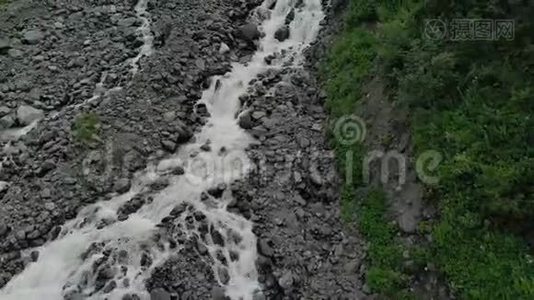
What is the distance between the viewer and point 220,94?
15.9 metres

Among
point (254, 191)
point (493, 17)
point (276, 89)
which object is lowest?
point (254, 191)

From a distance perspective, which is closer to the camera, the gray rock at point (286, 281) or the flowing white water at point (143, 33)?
the gray rock at point (286, 281)

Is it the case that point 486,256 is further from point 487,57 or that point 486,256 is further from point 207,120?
point 207,120

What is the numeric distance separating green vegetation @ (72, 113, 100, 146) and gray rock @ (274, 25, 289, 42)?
20.9 ft

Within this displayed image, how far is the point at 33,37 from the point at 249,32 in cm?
717

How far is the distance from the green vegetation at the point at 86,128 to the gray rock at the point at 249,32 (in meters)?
5.49

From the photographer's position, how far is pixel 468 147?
10.4 meters

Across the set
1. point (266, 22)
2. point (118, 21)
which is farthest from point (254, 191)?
point (118, 21)

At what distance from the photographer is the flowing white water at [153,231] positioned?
1109 cm

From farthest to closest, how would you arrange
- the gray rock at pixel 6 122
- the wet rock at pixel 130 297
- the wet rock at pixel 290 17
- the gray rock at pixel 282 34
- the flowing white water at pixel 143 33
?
the wet rock at pixel 290 17
the gray rock at pixel 282 34
the flowing white water at pixel 143 33
the gray rock at pixel 6 122
the wet rock at pixel 130 297

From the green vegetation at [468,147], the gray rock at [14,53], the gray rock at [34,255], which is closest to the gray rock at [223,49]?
the green vegetation at [468,147]

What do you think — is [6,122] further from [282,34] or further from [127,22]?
[282,34]

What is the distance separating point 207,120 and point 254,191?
339 centimetres

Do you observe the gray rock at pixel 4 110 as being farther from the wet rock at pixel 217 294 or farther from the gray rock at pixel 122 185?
the wet rock at pixel 217 294
